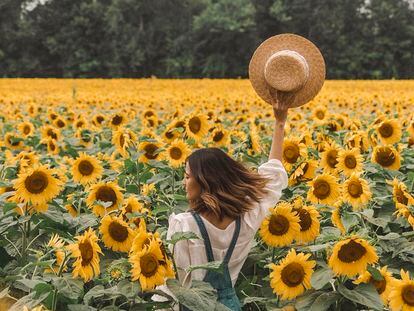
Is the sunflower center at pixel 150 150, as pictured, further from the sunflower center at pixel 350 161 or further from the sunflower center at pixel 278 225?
the sunflower center at pixel 278 225

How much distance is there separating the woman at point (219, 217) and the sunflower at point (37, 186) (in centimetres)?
66

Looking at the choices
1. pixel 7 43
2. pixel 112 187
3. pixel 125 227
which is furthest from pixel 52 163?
pixel 7 43

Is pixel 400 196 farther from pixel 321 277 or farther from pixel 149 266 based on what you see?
pixel 149 266

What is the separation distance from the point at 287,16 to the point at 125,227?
46659mm

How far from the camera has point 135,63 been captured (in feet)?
146

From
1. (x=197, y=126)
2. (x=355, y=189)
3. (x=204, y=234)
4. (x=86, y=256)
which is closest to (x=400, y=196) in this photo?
(x=355, y=189)

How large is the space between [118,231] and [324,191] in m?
1.13

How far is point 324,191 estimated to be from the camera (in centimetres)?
347

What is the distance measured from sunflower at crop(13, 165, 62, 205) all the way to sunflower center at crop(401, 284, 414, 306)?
1.50m

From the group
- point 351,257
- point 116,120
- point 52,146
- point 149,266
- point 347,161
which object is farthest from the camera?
point 116,120

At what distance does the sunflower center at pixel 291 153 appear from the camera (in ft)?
13.7

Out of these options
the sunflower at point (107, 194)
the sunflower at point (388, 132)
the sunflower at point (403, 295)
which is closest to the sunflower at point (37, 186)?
the sunflower at point (107, 194)

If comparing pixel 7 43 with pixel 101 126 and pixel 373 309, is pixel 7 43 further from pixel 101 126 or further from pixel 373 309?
pixel 373 309

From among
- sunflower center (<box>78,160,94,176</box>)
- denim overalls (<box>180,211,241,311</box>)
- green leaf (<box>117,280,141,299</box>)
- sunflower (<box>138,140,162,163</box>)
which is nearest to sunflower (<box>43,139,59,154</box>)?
sunflower (<box>138,140,162,163</box>)
